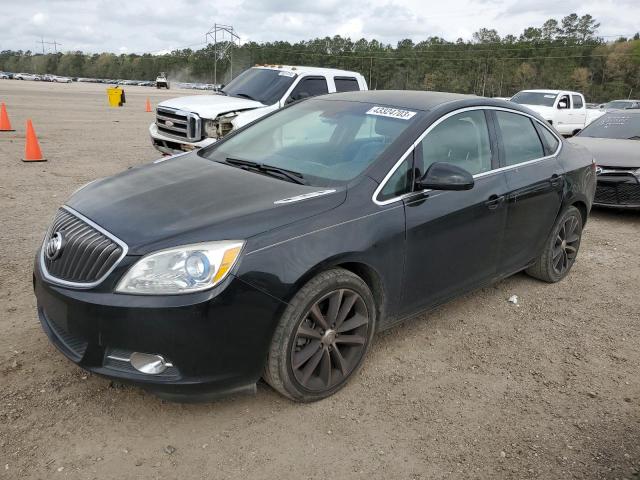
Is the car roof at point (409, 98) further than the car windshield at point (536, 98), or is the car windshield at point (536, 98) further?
the car windshield at point (536, 98)

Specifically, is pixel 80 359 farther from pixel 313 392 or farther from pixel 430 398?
pixel 430 398

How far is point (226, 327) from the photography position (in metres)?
2.50

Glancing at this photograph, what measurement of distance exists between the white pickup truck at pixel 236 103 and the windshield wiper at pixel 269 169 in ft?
15.7

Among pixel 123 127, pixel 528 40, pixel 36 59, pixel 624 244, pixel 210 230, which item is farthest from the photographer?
pixel 36 59

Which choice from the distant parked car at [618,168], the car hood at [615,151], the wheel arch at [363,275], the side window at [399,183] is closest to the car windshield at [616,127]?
the distant parked car at [618,168]

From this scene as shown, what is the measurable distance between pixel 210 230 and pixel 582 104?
19.5m

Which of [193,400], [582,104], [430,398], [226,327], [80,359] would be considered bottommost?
[430,398]

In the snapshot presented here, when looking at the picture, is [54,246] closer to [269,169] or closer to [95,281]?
[95,281]

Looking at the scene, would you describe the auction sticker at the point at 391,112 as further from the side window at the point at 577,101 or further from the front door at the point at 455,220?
the side window at the point at 577,101

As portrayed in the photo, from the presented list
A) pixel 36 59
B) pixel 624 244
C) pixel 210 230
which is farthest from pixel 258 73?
pixel 36 59

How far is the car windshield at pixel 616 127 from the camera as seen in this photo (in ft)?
28.4

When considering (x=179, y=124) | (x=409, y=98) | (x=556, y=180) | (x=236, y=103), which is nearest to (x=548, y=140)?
(x=556, y=180)

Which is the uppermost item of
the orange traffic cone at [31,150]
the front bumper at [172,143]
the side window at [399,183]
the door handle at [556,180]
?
the side window at [399,183]

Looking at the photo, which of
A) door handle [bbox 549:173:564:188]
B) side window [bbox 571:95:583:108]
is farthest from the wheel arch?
side window [bbox 571:95:583:108]
